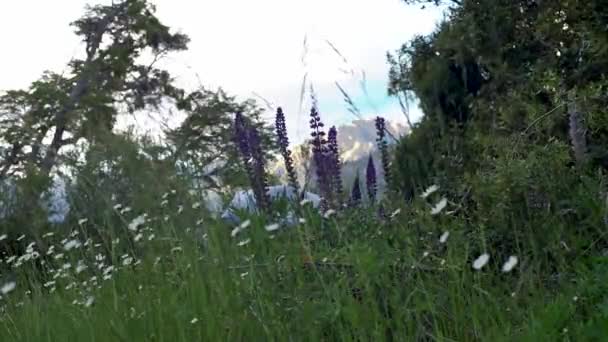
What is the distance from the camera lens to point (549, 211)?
3.23m

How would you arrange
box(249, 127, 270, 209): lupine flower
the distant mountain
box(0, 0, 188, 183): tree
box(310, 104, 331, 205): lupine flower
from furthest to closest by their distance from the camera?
box(0, 0, 188, 183): tree
box(249, 127, 270, 209): lupine flower
the distant mountain
box(310, 104, 331, 205): lupine flower

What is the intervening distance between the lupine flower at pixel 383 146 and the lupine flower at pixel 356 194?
16 centimetres

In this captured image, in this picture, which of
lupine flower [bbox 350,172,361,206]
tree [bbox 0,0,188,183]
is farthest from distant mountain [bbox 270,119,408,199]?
tree [bbox 0,0,188,183]

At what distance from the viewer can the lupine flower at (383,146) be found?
3.81 meters

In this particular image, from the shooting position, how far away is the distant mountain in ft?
13.1

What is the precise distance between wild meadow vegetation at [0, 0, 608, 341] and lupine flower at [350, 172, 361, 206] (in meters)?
0.01

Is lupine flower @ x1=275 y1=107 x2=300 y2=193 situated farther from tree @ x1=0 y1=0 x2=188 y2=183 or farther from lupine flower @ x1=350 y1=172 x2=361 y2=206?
tree @ x1=0 y1=0 x2=188 y2=183

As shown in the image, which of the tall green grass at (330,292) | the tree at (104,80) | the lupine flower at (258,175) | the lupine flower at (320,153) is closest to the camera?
the tall green grass at (330,292)

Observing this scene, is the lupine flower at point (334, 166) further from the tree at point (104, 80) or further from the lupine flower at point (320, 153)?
the tree at point (104, 80)

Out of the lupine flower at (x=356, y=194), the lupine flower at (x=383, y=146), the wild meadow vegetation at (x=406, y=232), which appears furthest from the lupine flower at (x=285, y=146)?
the lupine flower at (x=383, y=146)

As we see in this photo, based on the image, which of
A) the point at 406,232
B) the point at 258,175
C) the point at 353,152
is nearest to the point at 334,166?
the point at 258,175

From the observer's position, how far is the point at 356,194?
412cm

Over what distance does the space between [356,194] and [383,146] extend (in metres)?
0.32

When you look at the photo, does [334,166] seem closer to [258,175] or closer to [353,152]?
[258,175]
